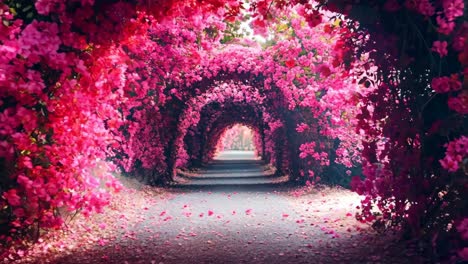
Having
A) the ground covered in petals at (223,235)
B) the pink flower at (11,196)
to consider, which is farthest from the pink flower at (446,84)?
the pink flower at (11,196)

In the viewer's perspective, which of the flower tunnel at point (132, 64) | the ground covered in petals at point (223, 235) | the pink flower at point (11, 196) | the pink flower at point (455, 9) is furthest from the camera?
the ground covered in petals at point (223, 235)

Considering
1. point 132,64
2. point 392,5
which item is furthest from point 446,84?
point 132,64

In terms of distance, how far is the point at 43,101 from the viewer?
532 cm

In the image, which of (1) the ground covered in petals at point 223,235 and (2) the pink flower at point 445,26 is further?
(1) the ground covered in petals at point 223,235

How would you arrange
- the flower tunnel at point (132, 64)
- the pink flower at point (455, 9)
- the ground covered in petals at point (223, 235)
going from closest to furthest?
the pink flower at point (455, 9) → the flower tunnel at point (132, 64) → the ground covered in petals at point (223, 235)

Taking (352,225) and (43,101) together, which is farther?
(352,225)

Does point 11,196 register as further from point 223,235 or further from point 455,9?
point 455,9

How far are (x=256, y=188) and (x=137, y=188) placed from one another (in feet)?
12.7

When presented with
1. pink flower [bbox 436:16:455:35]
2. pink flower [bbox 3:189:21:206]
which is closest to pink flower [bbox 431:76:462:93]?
pink flower [bbox 436:16:455:35]

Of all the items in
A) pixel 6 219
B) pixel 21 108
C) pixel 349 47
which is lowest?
pixel 6 219

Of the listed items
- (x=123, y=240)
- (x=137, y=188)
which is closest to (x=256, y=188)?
(x=137, y=188)

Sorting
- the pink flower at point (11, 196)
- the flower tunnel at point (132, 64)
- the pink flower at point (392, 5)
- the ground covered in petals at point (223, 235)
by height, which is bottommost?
the ground covered in petals at point (223, 235)

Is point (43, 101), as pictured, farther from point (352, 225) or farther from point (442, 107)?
point (352, 225)

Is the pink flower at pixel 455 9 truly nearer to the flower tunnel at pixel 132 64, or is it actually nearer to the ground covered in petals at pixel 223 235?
the flower tunnel at pixel 132 64
